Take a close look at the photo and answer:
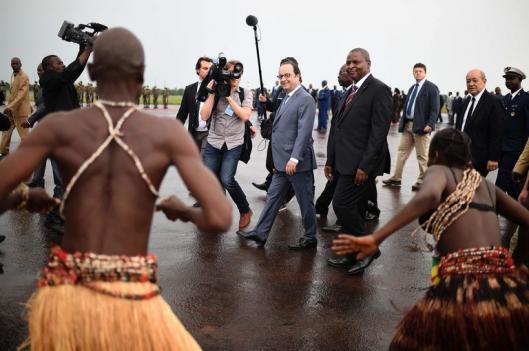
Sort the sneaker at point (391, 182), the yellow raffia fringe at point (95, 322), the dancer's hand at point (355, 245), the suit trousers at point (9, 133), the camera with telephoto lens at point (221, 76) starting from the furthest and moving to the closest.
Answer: the suit trousers at point (9, 133)
the sneaker at point (391, 182)
the camera with telephoto lens at point (221, 76)
the dancer's hand at point (355, 245)
the yellow raffia fringe at point (95, 322)

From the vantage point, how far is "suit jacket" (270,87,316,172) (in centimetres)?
563

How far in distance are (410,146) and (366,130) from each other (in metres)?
5.17

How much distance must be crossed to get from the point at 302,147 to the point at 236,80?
1.31 metres

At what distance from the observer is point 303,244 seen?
5.92 m

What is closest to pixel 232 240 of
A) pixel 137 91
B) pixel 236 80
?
pixel 236 80

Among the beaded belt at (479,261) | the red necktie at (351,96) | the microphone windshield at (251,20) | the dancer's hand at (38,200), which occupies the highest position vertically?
the microphone windshield at (251,20)

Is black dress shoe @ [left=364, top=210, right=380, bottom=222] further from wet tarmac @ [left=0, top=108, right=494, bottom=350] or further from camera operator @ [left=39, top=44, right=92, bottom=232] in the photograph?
camera operator @ [left=39, top=44, right=92, bottom=232]

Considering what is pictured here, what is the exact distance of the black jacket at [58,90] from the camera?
6.05m

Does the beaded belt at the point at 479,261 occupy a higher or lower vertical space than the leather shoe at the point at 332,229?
higher

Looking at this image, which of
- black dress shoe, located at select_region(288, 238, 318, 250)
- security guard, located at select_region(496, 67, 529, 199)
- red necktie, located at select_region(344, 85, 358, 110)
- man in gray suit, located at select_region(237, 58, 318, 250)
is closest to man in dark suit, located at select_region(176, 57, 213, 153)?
man in gray suit, located at select_region(237, 58, 318, 250)

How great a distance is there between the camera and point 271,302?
4.44 metres

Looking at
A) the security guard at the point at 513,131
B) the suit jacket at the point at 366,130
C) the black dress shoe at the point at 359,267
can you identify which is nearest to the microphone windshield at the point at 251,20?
the suit jacket at the point at 366,130

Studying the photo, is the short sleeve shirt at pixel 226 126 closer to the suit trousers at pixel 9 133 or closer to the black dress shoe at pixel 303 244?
the black dress shoe at pixel 303 244

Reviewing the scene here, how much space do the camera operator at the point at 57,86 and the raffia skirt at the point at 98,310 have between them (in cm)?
422
